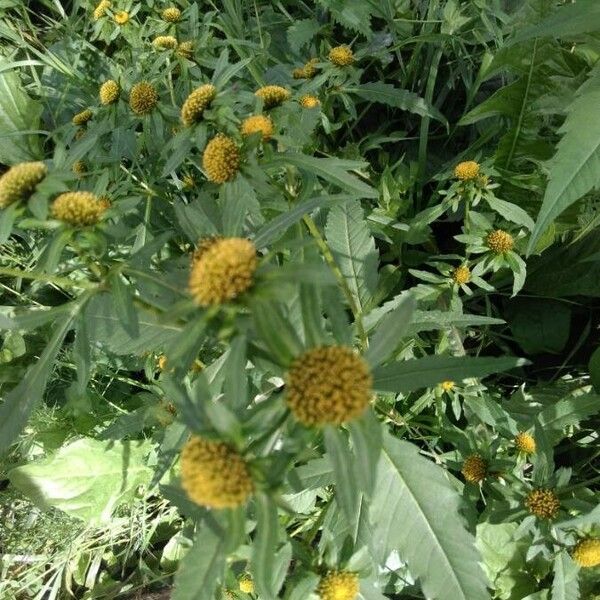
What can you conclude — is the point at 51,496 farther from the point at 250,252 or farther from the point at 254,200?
the point at 250,252

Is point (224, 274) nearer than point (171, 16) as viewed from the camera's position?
Yes

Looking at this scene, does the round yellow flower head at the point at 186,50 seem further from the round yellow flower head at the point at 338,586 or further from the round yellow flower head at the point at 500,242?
the round yellow flower head at the point at 338,586

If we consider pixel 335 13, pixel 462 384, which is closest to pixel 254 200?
pixel 462 384

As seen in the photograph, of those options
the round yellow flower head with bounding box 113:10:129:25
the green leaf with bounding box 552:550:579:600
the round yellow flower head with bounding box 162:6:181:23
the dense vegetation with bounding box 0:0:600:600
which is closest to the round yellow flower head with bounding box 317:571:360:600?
the dense vegetation with bounding box 0:0:600:600

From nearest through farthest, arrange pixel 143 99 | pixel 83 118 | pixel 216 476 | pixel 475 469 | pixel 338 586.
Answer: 1. pixel 216 476
2. pixel 338 586
3. pixel 475 469
4. pixel 143 99
5. pixel 83 118

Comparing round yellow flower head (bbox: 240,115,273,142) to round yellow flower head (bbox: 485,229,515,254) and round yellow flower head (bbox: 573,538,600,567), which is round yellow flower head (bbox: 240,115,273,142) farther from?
round yellow flower head (bbox: 573,538,600,567)

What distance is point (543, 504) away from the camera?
1241mm

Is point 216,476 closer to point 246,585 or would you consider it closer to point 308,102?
point 246,585

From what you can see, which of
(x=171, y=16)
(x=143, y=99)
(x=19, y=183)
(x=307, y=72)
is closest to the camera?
(x=19, y=183)

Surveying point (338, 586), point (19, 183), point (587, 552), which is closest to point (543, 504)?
point (587, 552)

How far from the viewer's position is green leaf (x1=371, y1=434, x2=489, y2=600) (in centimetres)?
112

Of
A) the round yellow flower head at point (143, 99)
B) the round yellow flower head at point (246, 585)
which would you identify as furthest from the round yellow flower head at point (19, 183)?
the round yellow flower head at point (246, 585)

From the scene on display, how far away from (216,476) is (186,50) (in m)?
1.48

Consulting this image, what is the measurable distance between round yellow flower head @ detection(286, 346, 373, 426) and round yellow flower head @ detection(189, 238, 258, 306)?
135mm
